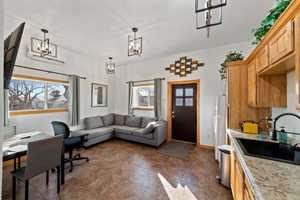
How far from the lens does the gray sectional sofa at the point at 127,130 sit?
3467mm

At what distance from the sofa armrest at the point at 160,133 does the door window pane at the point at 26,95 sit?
3196mm

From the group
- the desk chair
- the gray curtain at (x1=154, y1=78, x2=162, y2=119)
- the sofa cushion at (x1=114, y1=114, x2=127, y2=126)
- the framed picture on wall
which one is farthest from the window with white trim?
the gray curtain at (x1=154, y1=78, x2=162, y2=119)

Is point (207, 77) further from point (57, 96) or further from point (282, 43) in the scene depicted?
point (57, 96)

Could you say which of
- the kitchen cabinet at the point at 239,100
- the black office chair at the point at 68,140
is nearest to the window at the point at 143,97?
the black office chair at the point at 68,140

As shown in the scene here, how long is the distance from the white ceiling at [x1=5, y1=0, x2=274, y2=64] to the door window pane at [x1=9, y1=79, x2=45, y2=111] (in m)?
1.18

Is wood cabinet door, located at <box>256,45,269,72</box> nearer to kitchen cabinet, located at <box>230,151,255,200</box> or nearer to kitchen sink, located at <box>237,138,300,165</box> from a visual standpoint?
kitchen sink, located at <box>237,138,300,165</box>

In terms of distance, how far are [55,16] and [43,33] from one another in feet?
2.94

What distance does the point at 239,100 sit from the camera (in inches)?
82.8

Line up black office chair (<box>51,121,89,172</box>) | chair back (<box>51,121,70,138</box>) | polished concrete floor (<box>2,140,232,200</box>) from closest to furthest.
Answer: polished concrete floor (<box>2,140,232,200</box>), black office chair (<box>51,121,89,172</box>), chair back (<box>51,121,70,138</box>)

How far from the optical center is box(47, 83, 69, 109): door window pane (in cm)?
336

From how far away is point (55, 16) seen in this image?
2.22m

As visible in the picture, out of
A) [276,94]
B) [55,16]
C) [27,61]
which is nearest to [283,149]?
[276,94]

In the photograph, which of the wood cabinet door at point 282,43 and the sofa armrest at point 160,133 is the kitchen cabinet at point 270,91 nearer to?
the wood cabinet door at point 282,43

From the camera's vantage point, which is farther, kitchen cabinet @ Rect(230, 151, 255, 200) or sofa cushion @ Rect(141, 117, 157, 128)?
sofa cushion @ Rect(141, 117, 157, 128)
